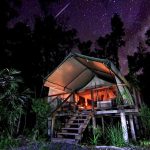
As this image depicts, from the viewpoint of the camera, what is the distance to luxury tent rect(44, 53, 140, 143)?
1106 centimetres

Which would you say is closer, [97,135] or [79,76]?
[97,135]

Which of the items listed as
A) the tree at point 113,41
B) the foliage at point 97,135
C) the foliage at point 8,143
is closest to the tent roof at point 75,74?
the foliage at point 97,135

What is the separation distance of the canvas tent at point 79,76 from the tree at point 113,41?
1321 cm

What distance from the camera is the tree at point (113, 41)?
2753 centimetres

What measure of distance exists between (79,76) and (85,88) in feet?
3.55

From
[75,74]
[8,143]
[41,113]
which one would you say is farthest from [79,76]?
[8,143]

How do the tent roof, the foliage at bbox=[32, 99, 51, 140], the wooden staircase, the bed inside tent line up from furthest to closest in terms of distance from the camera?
the foliage at bbox=[32, 99, 51, 140] < the tent roof < the bed inside tent < the wooden staircase

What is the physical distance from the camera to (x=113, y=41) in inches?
1086

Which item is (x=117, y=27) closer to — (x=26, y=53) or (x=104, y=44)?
(x=104, y=44)

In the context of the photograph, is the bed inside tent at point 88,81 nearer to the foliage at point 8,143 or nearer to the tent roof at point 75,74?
the tent roof at point 75,74

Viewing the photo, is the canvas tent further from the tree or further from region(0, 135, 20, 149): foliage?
the tree

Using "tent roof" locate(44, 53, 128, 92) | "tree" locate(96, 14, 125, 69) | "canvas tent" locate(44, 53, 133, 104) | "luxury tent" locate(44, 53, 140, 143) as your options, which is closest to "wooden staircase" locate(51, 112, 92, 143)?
"luxury tent" locate(44, 53, 140, 143)

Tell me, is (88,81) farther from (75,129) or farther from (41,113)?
(75,129)

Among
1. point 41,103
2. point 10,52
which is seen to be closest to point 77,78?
point 41,103
